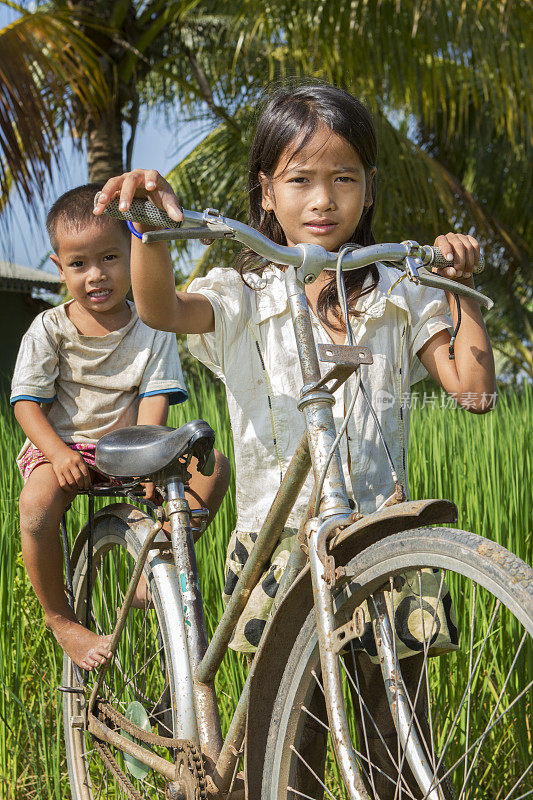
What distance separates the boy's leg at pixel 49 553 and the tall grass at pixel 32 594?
1.29ft

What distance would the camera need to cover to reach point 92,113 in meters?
7.27

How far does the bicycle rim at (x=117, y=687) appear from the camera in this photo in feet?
5.68

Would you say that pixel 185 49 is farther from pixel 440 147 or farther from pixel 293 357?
pixel 293 357

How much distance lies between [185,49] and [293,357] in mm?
9111

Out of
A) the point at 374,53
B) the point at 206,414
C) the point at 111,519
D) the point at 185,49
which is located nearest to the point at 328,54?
the point at 374,53

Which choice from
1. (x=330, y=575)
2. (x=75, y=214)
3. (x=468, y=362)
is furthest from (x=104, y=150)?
(x=330, y=575)

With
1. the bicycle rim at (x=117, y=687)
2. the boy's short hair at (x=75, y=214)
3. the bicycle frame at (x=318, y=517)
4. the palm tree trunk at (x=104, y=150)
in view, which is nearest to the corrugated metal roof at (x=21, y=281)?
the palm tree trunk at (x=104, y=150)

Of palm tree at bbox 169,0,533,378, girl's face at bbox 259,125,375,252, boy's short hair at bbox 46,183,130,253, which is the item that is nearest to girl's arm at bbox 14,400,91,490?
boy's short hair at bbox 46,183,130,253

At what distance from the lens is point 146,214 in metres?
1.11

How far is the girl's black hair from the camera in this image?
143 centimetres

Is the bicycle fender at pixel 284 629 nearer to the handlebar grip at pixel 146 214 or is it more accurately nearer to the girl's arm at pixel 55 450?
the handlebar grip at pixel 146 214

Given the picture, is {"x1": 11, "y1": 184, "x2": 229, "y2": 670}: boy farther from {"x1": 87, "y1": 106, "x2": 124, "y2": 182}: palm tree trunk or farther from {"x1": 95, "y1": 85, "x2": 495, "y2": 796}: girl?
{"x1": 87, "y1": 106, "x2": 124, "y2": 182}: palm tree trunk

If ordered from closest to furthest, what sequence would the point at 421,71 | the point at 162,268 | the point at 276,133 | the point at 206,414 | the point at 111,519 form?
the point at 162,268
the point at 276,133
the point at 111,519
the point at 206,414
the point at 421,71

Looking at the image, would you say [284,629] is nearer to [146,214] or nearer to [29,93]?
[146,214]
